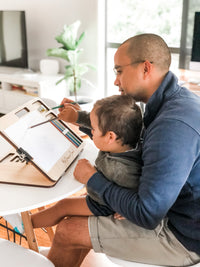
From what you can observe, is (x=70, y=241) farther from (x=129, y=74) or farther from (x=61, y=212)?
(x=129, y=74)

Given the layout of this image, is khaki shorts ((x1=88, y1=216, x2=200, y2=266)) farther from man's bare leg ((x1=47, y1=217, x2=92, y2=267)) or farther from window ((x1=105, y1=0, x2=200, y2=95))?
window ((x1=105, y1=0, x2=200, y2=95))

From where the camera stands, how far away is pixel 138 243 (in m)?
1.21

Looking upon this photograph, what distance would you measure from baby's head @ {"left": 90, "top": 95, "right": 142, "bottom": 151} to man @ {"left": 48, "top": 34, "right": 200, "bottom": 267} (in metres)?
0.06

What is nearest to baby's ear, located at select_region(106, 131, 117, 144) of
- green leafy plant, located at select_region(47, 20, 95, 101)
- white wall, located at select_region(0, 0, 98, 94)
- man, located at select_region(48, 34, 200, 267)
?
man, located at select_region(48, 34, 200, 267)

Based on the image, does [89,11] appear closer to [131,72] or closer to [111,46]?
[111,46]

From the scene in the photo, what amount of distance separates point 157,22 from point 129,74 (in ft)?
8.46

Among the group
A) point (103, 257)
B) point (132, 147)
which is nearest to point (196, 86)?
point (103, 257)

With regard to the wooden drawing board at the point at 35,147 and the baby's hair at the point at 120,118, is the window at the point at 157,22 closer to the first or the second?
the wooden drawing board at the point at 35,147

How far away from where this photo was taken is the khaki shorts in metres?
1.18

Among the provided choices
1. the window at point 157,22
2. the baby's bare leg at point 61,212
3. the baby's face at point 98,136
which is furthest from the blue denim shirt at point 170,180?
the window at point 157,22

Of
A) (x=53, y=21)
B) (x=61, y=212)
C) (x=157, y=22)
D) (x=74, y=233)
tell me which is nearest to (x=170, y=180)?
(x=74, y=233)

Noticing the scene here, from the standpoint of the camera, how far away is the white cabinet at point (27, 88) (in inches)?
154

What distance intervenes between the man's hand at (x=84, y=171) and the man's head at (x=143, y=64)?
33 cm

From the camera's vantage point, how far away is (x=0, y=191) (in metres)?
1.22
